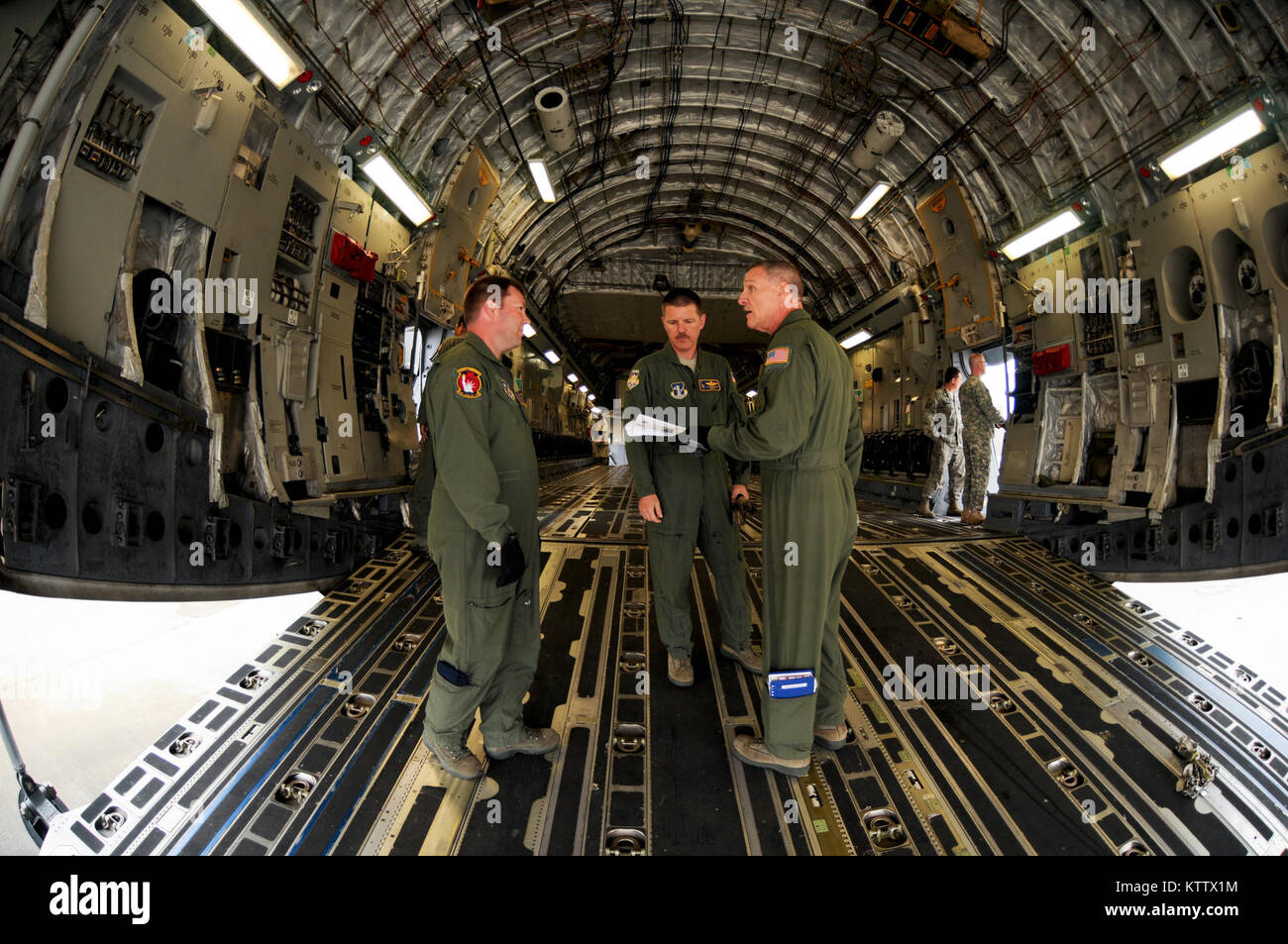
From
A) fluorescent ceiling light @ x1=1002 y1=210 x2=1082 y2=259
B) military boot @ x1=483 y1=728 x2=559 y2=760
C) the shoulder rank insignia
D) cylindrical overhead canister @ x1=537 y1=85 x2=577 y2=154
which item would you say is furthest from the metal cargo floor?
cylindrical overhead canister @ x1=537 y1=85 x2=577 y2=154

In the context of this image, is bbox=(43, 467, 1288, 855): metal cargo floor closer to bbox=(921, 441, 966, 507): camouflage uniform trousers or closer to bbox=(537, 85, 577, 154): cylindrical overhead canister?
bbox=(921, 441, 966, 507): camouflage uniform trousers

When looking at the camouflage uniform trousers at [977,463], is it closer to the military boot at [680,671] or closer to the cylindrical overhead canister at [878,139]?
the cylindrical overhead canister at [878,139]

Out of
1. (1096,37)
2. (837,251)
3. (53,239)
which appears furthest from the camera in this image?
(837,251)

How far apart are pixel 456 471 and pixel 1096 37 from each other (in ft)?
29.0

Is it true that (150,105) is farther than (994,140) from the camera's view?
No

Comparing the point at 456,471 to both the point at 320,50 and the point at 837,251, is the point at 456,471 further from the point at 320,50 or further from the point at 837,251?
the point at 837,251

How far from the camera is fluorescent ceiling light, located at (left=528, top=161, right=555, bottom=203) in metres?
8.23

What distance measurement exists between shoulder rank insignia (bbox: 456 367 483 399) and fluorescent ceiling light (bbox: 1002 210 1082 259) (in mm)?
8438

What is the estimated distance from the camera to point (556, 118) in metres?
7.52

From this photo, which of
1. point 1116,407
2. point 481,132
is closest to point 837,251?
point 1116,407

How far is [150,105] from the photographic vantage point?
3.49 meters

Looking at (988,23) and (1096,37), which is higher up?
(988,23)

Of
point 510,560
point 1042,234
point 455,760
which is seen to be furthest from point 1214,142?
point 455,760
